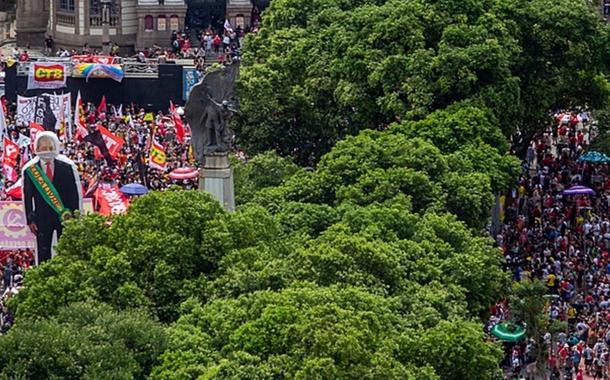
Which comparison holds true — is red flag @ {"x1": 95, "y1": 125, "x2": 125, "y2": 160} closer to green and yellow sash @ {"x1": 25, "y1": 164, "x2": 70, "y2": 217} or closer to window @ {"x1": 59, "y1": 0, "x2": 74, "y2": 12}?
green and yellow sash @ {"x1": 25, "y1": 164, "x2": 70, "y2": 217}

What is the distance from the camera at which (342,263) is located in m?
68.9

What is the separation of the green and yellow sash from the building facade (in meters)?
51.0

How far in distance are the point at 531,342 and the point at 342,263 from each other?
13158mm

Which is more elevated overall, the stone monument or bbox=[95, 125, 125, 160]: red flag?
the stone monument

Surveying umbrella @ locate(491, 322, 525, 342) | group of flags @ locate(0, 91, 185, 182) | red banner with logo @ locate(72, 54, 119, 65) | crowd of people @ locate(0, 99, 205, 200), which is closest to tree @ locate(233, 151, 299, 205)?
crowd of people @ locate(0, 99, 205, 200)

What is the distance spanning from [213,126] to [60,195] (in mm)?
5290

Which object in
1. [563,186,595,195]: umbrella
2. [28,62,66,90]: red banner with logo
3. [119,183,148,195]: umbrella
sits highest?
[28,62,66,90]: red banner with logo

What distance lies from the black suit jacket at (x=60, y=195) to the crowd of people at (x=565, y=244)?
16059mm

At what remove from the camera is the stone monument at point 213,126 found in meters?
74.1

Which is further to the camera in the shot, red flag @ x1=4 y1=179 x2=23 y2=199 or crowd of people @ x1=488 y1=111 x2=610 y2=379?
red flag @ x1=4 y1=179 x2=23 y2=199

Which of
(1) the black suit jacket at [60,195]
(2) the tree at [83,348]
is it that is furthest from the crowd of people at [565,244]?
(2) the tree at [83,348]

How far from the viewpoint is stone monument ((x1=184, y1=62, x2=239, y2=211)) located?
74.1 metres

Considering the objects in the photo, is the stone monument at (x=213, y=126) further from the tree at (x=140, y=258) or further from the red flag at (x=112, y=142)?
the red flag at (x=112, y=142)

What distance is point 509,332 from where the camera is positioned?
79.1 m
